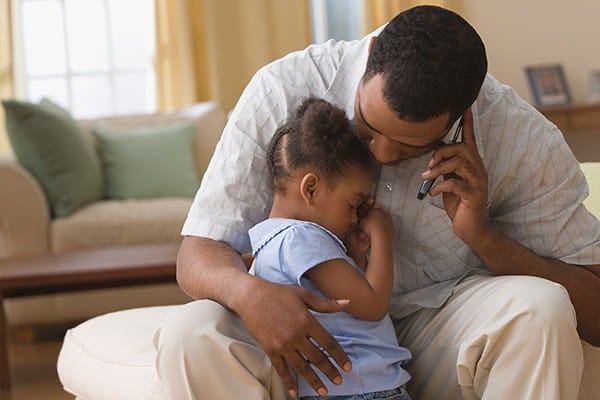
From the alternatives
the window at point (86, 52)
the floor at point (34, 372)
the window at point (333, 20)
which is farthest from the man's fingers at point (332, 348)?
the window at point (86, 52)

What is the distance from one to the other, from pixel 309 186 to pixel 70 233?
2.71 metres

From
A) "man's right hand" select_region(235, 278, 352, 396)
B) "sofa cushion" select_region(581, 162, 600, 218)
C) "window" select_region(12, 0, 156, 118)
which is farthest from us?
"window" select_region(12, 0, 156, 118)

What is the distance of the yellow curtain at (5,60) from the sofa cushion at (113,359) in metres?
3.42

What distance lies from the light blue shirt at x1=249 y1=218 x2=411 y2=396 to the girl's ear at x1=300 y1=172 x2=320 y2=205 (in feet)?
0.16

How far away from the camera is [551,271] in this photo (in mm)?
1770

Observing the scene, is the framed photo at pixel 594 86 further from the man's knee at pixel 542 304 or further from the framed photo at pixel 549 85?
the man's knee at pixel 542 304

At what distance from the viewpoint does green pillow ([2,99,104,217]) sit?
4.33m

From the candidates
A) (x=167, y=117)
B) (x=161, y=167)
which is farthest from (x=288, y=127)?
(x=167, y=117)

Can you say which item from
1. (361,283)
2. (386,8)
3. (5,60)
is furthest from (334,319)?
(5,60)

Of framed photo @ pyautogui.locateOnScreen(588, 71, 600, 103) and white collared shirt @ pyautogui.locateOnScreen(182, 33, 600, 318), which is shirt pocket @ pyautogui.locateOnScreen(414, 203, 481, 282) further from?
framed photo @ pyautogui.locateOnScreen(588, 71, 600, 103)

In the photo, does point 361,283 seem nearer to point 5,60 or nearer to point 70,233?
point 70,233

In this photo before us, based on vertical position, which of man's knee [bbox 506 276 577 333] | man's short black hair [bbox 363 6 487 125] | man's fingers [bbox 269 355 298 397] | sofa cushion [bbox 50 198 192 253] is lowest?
sofa cushion [bbox 50 198 192 253]

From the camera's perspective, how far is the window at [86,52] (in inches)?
221

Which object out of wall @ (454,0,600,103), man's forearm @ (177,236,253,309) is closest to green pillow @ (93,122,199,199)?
wall @ (454,0,600,103)
